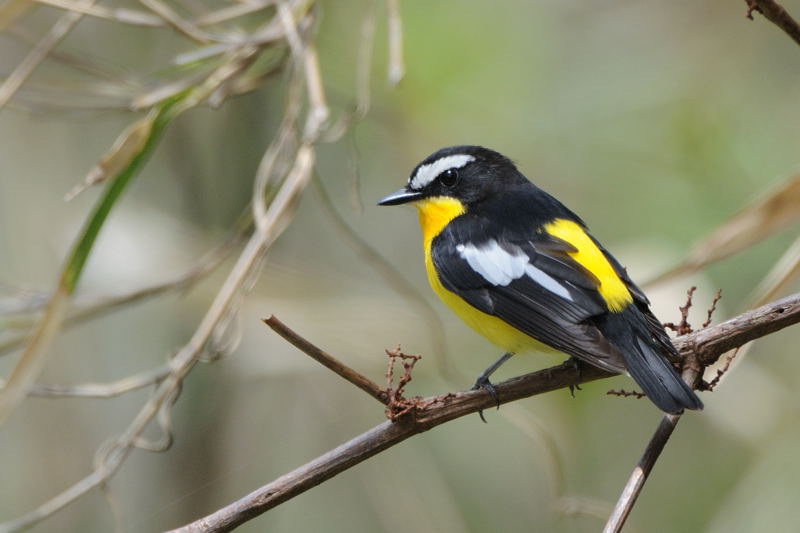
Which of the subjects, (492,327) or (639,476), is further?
(492,327)

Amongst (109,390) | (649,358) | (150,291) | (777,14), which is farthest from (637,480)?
(150,291)

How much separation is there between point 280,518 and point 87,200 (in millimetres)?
1665

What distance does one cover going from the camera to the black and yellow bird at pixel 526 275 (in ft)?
7.47

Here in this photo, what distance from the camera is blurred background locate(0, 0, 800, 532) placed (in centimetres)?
367

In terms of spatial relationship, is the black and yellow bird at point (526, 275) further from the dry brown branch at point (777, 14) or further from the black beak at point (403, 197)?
the dry brown branch at point (777, 14)

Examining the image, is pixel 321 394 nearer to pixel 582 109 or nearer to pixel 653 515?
pixel 653 515

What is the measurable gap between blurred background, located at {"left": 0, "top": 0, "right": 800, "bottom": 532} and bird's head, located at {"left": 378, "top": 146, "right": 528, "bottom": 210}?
1.10 feet

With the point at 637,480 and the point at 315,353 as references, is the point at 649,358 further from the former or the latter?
the point at 315,353

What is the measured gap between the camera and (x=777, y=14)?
1.85 meters

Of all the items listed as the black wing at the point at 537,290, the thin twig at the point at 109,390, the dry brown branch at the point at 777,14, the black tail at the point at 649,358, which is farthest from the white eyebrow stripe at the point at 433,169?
the dry brown branch at the point at 777,14

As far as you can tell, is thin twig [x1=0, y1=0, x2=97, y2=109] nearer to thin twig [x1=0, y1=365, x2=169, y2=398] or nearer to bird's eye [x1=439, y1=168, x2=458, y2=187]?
thin twig [x1=0, y1=365, x2=169, y2=398]

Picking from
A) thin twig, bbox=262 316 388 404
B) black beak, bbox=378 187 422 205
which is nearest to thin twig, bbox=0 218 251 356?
black beak, bbox=378 187 422 205

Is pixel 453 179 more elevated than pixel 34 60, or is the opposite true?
pixel 34 60

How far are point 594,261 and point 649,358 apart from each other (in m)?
0.52
